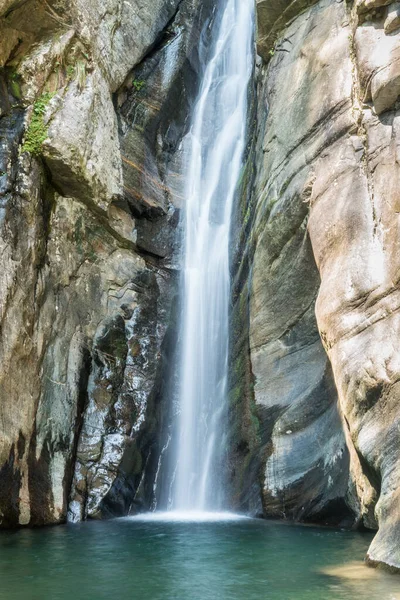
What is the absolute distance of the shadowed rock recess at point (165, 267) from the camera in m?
10.4

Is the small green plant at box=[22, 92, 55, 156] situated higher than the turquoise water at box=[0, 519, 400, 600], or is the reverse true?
the small green plant at box=[22, 92, 55, 156]

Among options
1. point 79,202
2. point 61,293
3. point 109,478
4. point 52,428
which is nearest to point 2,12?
point 79,202

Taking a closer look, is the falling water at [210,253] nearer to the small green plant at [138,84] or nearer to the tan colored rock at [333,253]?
the tan colored rock at [333,253]

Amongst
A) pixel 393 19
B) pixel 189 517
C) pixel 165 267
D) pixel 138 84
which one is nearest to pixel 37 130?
pixel 165 267

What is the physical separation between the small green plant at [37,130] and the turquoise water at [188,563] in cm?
747

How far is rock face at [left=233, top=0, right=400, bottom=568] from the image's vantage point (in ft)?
29.6

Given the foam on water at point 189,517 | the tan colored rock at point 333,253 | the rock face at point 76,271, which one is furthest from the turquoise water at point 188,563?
the rock face at point 76,271

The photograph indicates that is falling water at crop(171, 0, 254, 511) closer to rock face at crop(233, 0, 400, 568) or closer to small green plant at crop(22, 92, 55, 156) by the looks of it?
rock face at crop(233, 0, 400, 568)

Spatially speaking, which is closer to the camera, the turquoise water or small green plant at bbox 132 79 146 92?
the turquoise water

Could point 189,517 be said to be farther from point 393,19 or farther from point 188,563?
point 393,19

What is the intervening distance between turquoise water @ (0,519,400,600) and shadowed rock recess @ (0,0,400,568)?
1275 mm

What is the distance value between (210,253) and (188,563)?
31.9 feet

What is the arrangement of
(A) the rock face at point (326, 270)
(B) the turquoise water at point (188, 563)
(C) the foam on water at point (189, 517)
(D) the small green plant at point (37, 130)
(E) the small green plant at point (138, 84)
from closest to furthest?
(B) the turquoise water at point (188, 563) → (A) the rock face at point (326, 270) → (C) the foam on water at point (189, 517) → (D) the small green plant at point (37, 130) → (E) the small green plant at point (138, 84)

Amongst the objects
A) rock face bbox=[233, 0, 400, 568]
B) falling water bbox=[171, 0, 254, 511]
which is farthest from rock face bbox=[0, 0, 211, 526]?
rock face bbox=[233, 0, 400, 568]
